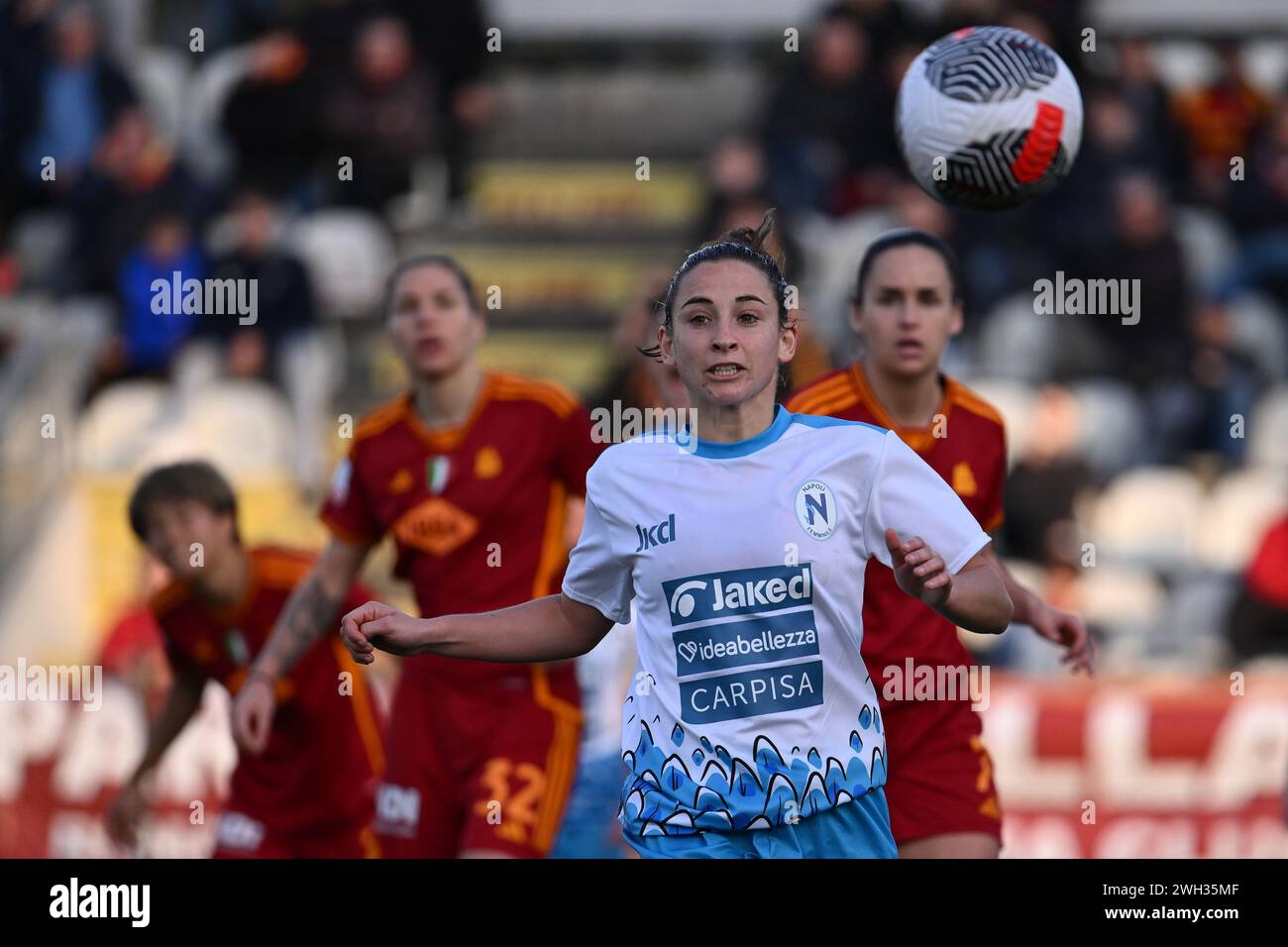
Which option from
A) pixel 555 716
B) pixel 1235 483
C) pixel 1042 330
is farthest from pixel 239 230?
pixel 555 716

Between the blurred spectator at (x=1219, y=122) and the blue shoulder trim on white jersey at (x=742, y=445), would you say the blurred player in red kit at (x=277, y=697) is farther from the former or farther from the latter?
the blurred spectator at (x=1219, y=122)

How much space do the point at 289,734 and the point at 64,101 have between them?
958 cm

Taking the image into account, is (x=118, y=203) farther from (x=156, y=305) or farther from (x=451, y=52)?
(x=451, y=52)

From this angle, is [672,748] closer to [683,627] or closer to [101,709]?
[683,627]

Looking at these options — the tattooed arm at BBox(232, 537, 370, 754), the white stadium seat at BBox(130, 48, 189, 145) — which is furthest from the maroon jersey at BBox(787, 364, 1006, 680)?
the white stadium seat at BBox(130, 48, 189, 145)

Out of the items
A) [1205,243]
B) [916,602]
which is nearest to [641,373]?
[916,602]

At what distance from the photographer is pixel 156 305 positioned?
46.2 feet

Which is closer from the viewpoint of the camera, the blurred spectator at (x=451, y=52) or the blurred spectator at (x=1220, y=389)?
the blurred spectator at (x=1220, y=389)

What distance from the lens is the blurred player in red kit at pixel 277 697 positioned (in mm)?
7387

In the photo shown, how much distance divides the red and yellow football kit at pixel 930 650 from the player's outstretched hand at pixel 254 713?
1.96 m

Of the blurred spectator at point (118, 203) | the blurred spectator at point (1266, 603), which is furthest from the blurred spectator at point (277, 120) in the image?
the blurred spectator at point (1266, 603)

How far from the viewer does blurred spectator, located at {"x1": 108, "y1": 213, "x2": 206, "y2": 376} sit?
46.1 ft

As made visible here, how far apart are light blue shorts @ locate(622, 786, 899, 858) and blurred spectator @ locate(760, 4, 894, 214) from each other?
Result: 10.2m

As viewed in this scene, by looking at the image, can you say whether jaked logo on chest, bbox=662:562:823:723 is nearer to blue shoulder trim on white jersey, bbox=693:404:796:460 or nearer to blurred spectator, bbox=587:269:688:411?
blue shoulder trim on white jersey, bbox=693:404:796:460
